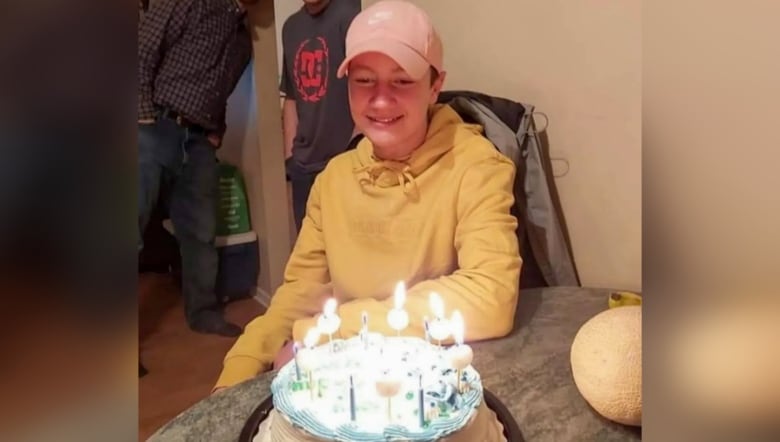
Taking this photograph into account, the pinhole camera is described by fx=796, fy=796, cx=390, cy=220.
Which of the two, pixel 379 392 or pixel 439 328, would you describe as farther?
pixel 439 328

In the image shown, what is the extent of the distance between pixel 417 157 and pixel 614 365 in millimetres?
558

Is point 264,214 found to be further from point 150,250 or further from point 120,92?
point 120,92

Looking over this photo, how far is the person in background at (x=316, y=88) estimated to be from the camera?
2271 millimetres

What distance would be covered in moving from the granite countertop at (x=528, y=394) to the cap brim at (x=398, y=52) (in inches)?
17.0

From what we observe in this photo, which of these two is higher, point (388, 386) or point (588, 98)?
point (588, 98)

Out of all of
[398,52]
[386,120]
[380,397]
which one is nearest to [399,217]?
[386,120]

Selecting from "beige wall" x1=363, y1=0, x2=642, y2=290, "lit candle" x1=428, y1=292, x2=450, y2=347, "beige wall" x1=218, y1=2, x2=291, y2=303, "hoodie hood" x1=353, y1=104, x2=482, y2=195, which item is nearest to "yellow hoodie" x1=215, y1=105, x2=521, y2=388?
"hoodie hood" x1=353, y1=104, x2=482, y2=195

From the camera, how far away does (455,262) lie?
4.48ft

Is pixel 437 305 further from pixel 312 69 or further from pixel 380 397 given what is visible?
pixel 312 69

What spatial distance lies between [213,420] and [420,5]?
4.15 feet

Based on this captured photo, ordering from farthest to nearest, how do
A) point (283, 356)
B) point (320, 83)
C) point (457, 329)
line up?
1. point (320, 83)
2. point (283, 356)
3. point (457, 329)

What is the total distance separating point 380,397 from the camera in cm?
90

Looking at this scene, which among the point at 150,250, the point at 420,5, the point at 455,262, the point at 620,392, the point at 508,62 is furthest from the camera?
the point at 150,250

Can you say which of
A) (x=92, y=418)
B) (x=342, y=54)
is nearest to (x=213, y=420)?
(x=92, y=418)
